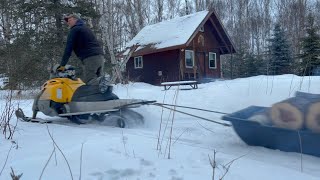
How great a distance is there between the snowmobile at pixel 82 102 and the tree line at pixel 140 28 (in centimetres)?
59

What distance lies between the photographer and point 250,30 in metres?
46.2

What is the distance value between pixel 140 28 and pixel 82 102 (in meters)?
30.0

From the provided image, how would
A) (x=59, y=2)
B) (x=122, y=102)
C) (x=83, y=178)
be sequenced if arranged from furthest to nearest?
1. (x=59, y=2)
2. (x=122, y=102)
3. (x=83, y=178)

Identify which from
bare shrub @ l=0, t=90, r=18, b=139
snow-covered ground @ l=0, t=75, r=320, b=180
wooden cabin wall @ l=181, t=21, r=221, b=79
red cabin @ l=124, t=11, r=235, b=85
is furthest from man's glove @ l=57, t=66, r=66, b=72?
wooden cabin wall @ l=181, t=21, r=221, b=79

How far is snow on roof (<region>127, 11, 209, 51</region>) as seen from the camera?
2438 cm

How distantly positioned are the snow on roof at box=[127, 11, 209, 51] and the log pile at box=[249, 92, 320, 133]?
19552mm

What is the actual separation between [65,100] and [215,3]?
43.1 metres

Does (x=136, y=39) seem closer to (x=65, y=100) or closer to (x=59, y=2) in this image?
(x=59, y=2)

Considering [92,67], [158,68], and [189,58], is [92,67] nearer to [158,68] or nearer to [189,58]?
[189,58]

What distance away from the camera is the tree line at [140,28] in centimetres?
1612

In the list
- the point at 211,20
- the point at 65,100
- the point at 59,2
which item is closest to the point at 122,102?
the point at 65,100

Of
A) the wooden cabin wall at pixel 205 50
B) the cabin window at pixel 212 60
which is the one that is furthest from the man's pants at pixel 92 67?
the cabin window at pixel 212 60

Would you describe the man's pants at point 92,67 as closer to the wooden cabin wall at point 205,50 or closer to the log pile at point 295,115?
the log pile at point 295,115

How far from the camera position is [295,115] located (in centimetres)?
385
